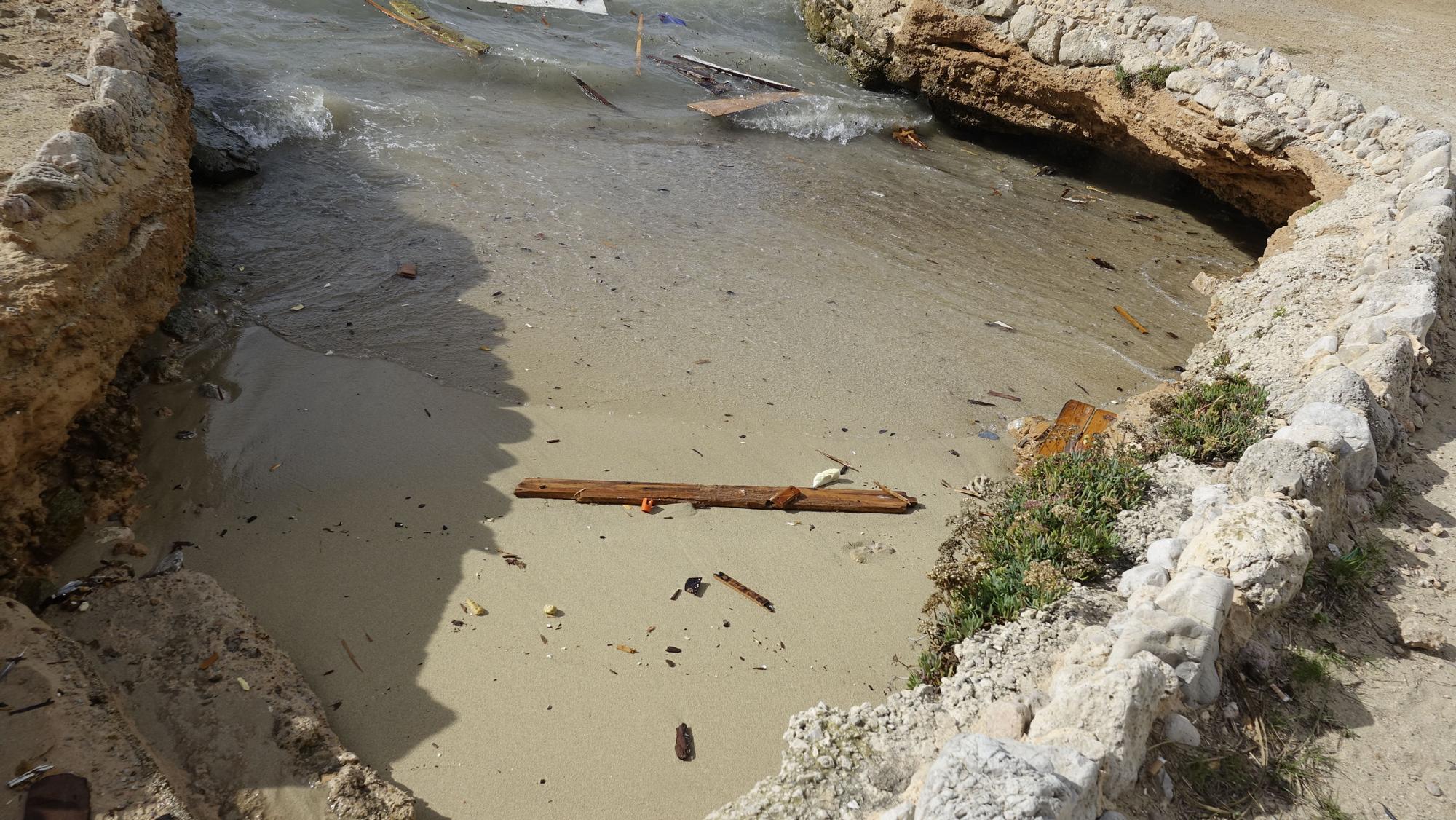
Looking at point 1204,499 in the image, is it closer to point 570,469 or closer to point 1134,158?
point 570,469

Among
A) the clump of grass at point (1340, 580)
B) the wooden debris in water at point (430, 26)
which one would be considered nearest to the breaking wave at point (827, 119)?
the wooden debris in water at point (430, 26)

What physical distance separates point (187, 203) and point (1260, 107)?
9723 mm

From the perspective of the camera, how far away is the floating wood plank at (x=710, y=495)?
17.1 ft

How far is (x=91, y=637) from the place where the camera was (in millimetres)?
3852

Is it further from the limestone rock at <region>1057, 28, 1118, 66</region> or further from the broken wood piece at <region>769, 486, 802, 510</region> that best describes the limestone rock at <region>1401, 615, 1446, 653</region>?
the limestone rock at <region>1057, 28, 1118, 66</region>

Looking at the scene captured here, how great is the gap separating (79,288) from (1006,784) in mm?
4738

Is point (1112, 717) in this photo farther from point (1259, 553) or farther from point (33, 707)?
point (33, 707)

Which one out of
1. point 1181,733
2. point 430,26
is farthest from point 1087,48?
point 1181,733

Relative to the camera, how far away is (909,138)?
1268 centimetres

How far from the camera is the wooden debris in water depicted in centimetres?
1286

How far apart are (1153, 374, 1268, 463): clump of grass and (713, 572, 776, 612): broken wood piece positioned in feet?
8.14

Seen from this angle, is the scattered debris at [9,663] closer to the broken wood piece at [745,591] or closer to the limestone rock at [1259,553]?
the broken wood piece at [745,591]

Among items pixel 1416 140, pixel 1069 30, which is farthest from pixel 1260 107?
pixel 1069 30

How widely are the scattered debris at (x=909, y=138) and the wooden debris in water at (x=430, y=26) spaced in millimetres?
Result: 6064
